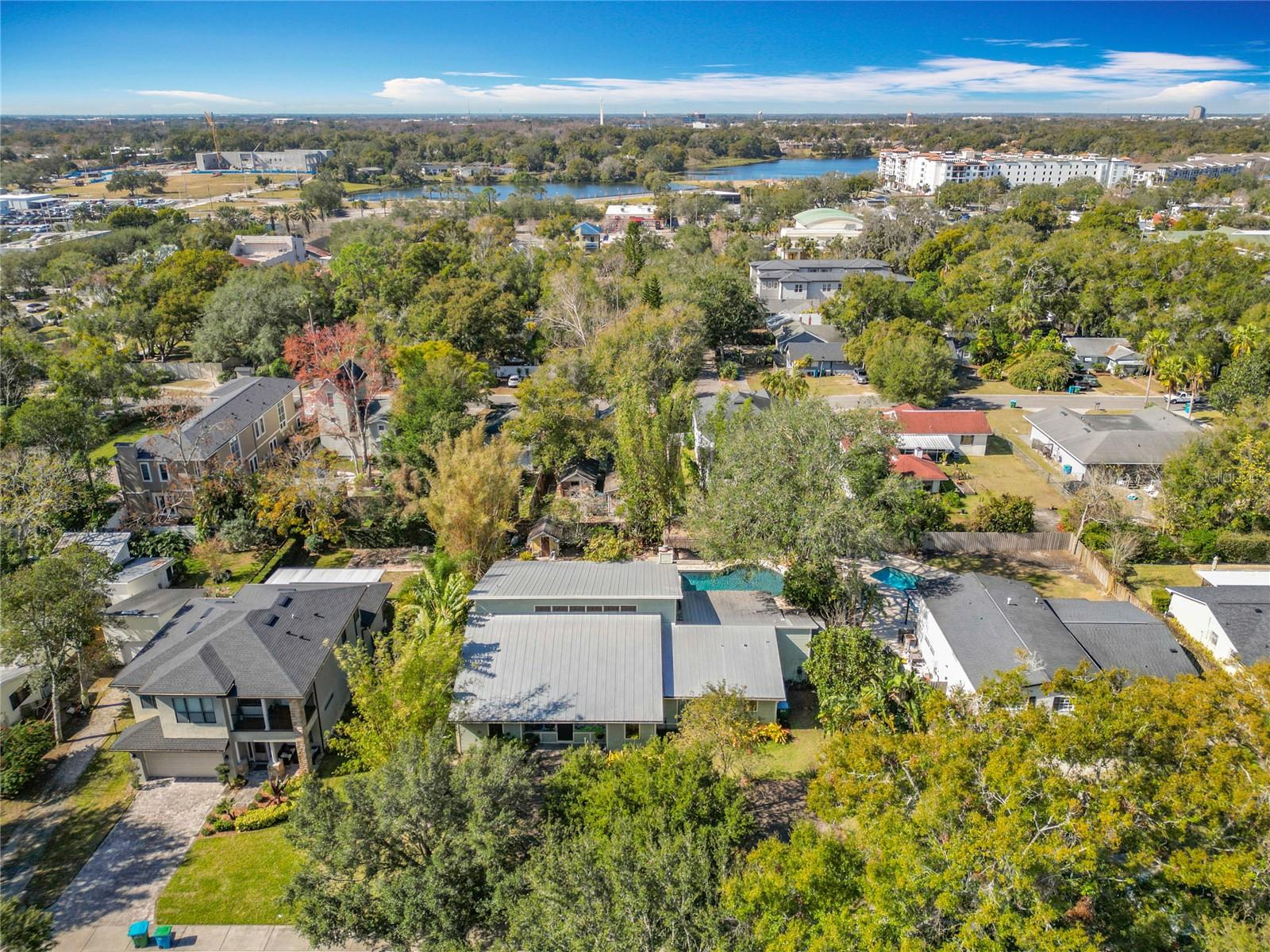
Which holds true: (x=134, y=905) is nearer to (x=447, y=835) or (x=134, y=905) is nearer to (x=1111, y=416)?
(x=447, y=835)

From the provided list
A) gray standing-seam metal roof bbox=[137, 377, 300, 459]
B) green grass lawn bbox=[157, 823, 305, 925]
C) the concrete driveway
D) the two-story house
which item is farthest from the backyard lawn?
gray standing-seam metal roof bbox=[137, 377, 300, 459]

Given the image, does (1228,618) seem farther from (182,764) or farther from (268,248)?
(268,248)

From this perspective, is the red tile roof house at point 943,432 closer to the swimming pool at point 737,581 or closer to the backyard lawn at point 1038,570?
the backyard lawn at point 1038,570

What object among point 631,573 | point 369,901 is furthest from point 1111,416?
Result: point 369,901

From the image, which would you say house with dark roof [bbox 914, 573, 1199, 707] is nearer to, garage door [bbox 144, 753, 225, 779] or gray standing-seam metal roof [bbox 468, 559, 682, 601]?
gray standing-seam metal roof [bbox 468, 559, 682, 601]

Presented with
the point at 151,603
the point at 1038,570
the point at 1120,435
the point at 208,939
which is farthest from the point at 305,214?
the point at 208,939

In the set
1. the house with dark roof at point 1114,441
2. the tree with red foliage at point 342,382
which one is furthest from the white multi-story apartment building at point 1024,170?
the tree with red foliage at point 342,382
